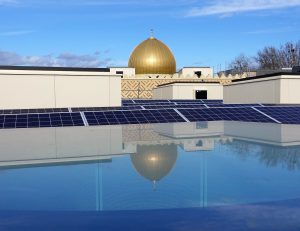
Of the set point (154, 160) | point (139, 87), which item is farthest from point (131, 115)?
point (139, 87)

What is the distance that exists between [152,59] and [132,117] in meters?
31.6

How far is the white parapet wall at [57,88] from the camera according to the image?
1162 cm

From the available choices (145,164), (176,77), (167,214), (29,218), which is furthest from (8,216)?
(176,77)

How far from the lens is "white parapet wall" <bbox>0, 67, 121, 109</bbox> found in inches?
458

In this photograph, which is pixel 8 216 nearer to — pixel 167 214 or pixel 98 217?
pixel 98 217

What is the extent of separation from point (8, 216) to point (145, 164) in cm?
214

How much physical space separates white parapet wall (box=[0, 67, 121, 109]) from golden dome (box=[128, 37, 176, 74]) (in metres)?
29.2

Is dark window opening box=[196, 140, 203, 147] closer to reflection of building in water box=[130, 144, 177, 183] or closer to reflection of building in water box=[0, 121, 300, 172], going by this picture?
reflection of building in water box=[0, 121, 300, 172]

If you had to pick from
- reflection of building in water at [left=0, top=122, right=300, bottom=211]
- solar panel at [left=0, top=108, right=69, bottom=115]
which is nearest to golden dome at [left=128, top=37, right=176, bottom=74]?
solar panel at [left=0, top=108, right=69, bottom=115]

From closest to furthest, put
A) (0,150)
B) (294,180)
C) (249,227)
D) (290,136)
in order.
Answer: (249,227) → (294,180) → (0,150) → (290,136)

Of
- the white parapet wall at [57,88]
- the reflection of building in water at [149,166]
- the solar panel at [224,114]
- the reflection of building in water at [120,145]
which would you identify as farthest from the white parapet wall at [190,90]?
the reflection of building in water at [149,166]

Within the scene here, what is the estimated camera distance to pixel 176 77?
127ft

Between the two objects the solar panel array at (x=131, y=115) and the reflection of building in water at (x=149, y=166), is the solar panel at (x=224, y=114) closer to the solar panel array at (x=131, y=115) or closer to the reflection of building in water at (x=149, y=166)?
the solar panel array at (x=131, y=115)

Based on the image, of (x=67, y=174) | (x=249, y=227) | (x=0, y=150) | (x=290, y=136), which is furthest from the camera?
(x=290, y=136)
